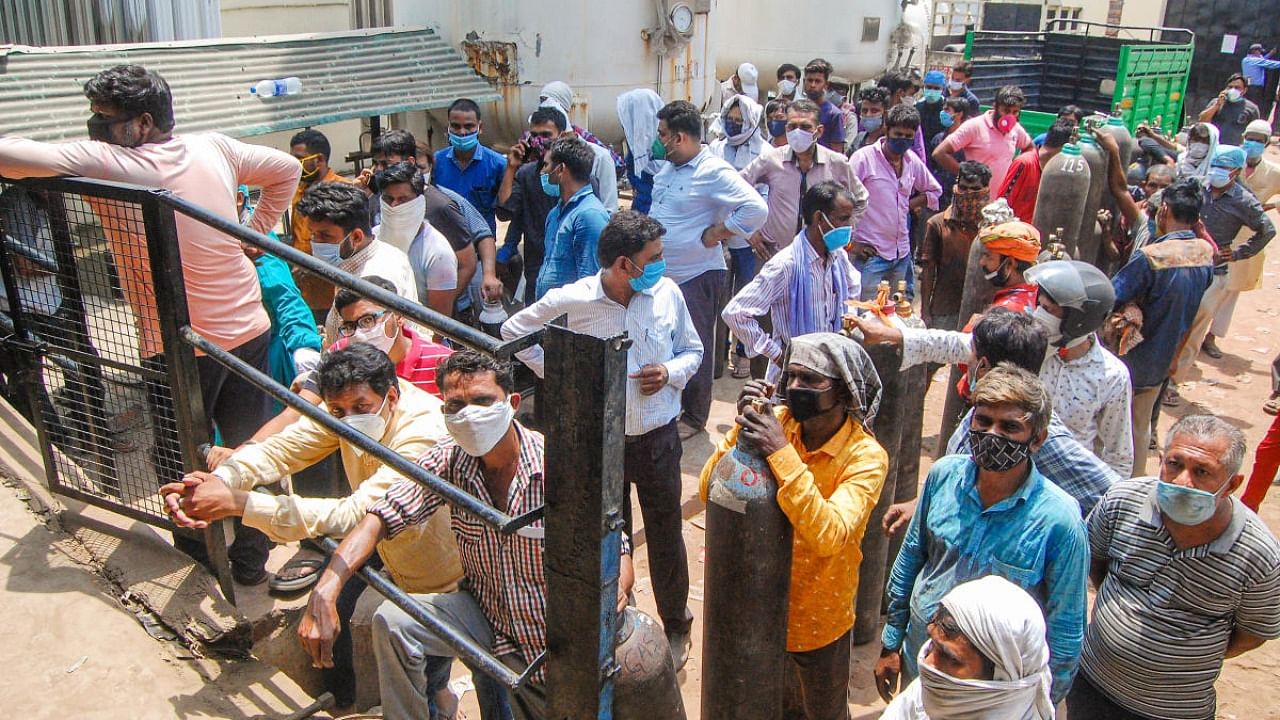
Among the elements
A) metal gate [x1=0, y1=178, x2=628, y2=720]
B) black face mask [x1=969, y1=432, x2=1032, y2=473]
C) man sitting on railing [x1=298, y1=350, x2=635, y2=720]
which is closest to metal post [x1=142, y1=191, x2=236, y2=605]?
metal gate [x1=0, y1=178, x2=628, y2=720]

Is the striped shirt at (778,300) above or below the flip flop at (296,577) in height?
above

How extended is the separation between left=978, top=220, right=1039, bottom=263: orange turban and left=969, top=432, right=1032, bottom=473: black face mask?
222 cm

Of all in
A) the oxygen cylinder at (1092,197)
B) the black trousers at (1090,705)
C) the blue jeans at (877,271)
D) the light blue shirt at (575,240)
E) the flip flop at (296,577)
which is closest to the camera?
the black trousers at (1090,705)

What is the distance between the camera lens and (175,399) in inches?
126

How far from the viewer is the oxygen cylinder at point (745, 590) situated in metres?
2.88

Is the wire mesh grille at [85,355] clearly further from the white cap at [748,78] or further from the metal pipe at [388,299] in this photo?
the white cap at [748,78]

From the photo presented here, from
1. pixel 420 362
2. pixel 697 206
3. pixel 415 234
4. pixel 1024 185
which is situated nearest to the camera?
pixel 420 362

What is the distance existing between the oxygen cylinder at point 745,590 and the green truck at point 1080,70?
41.3 feet

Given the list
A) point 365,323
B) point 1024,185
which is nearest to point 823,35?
point 1024,185

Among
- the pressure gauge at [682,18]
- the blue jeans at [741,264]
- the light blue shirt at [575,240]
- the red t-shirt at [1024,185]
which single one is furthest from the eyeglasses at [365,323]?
the pressure gauge at [682,18]

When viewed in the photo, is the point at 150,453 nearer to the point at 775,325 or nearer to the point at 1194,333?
the point at 775,325

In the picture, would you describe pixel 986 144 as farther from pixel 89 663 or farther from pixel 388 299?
pixel 89 663

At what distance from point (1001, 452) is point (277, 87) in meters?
5.91

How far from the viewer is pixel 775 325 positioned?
495cm
